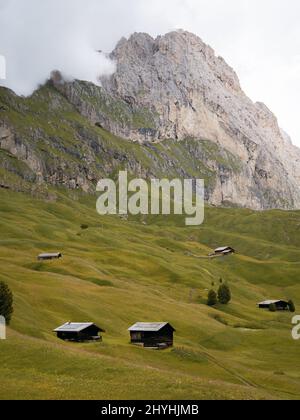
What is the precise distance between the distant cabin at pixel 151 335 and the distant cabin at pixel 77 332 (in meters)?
6.23

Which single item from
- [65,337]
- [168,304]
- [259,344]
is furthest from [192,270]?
[65,337]

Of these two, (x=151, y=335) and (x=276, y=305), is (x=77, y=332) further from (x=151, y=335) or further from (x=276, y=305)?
(x=276, y=305)

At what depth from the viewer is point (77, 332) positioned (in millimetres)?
75875

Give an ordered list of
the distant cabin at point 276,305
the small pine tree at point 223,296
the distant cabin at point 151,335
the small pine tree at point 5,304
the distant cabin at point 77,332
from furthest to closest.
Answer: the distant cabin at point 276,305
the small pine tree at point 223,296
the distant cabin at point 151,335
the distant cabin at point 77,332
the small pine tree at point 5,304

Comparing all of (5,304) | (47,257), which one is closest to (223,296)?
(47,257)

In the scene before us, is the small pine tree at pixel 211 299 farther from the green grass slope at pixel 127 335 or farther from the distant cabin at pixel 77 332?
the distant cabin at pixel 77 332

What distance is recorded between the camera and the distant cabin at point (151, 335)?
80.7 metres

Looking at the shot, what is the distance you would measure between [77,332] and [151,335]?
39.4ft

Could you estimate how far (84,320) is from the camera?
297 feet

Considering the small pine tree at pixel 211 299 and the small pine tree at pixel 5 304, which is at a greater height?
the small pine tree at pixel 5 304

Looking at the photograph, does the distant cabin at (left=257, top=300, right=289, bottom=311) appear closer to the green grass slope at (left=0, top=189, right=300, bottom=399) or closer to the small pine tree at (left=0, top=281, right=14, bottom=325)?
the green grass slope at (left=0, top=189, right=300, bottom=399)

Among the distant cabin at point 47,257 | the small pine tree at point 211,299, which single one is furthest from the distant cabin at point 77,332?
the distant cabin at point 47,257

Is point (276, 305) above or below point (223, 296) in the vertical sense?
below
